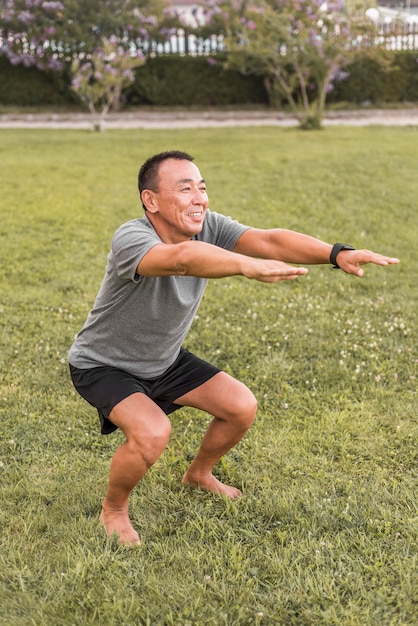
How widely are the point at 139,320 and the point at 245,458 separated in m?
1.24

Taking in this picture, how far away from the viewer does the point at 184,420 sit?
4500 mm

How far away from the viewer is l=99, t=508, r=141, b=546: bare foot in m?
3.24

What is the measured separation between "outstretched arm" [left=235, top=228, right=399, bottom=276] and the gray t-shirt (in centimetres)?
7

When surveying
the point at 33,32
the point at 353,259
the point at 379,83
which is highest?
the point at 33,32

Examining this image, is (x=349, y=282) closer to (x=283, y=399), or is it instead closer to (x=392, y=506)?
(x=283, y=399)

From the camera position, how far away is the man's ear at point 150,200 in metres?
3.15

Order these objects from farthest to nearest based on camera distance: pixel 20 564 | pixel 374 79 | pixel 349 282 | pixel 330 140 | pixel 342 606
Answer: pixel 374 79 → pixel 330 140 → pixel 349 282 → pixel 20 564 → pixel 342 606

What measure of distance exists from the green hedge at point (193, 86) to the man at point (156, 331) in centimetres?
1733

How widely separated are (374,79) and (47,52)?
8.68 meters

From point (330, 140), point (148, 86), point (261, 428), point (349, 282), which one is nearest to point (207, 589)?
point (261, 428)

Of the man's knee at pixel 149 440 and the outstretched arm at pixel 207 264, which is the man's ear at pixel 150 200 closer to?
the outstretched arm at pixel 207 264

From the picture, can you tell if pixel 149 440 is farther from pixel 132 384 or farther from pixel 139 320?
pixel 139 320

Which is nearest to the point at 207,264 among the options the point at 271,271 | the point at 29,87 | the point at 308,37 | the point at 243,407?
the point at 271,271

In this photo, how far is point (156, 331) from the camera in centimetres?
323
